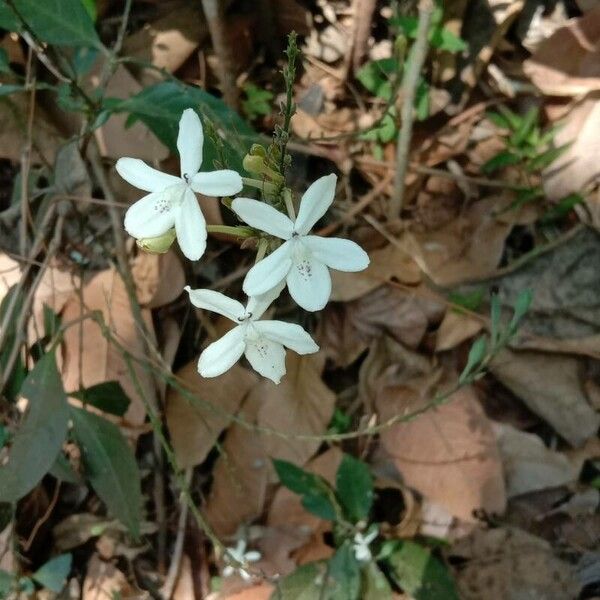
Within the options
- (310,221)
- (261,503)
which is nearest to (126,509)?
(261,503)

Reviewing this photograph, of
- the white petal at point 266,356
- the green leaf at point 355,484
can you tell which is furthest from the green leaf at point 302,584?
the white petal at point 266,356

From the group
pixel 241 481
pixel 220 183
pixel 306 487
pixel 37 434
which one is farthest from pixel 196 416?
pixel 220 183

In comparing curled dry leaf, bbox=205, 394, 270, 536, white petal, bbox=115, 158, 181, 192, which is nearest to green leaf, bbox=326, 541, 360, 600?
curled dry leaf, bbox=205, 394, 270, 536

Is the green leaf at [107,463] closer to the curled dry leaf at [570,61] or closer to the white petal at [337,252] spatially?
the white petal at [337,252]

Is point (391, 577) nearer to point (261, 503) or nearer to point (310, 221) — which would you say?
point (261, 503)

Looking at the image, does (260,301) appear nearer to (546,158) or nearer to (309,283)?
(309,283)

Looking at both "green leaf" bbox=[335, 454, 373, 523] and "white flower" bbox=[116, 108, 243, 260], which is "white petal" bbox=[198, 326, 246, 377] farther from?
"green leaf" bbox=[335, 454, 373, 523]
